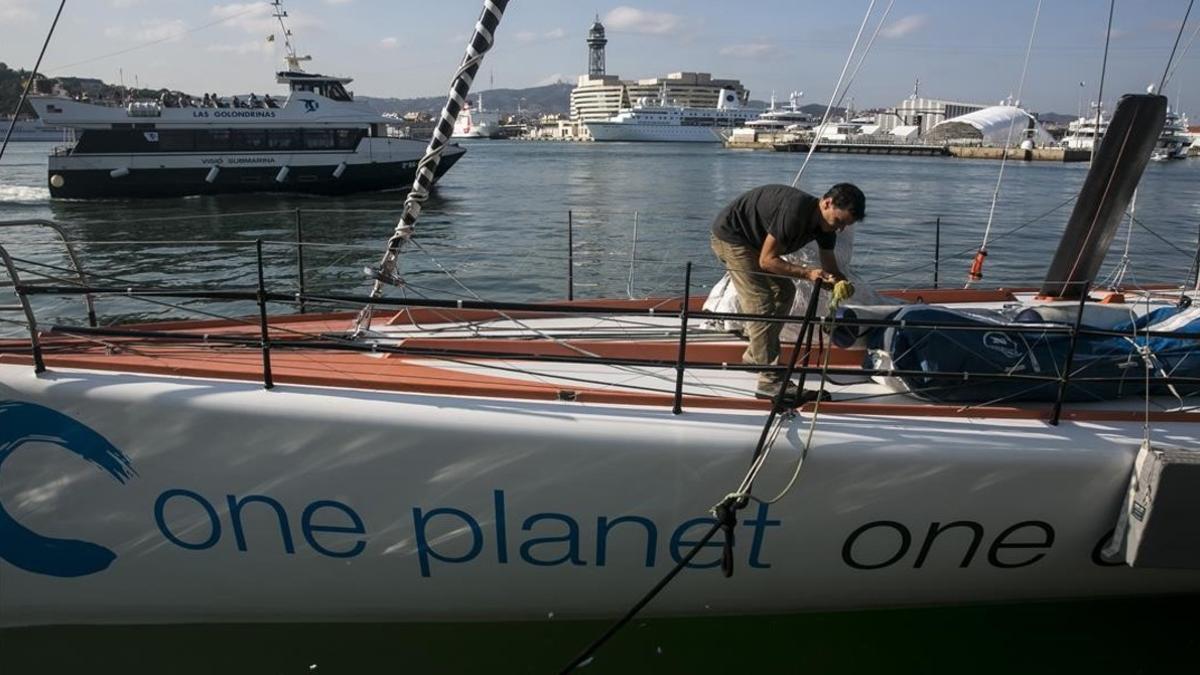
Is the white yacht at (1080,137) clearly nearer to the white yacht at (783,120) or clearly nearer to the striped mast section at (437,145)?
the white yacht at (783,120)

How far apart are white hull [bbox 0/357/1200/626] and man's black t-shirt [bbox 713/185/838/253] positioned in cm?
86

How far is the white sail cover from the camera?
7919 cm

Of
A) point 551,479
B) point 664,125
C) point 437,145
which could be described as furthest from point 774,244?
point 664,125

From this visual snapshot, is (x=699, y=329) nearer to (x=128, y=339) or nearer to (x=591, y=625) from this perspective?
(x=591, y=625)

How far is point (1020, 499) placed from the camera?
347cm

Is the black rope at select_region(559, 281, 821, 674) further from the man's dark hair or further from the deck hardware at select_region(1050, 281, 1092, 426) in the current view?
the deck hardware at select_region(1050, 281, 1092, 426)

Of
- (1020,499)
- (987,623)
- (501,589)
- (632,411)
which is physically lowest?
(987,623)

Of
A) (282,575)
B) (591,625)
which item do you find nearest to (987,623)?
(591,625)

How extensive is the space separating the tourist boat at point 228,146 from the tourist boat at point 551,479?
31782 millimetres

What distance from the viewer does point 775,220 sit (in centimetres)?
379

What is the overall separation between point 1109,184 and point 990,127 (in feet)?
276

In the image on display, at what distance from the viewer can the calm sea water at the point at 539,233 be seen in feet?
45.8

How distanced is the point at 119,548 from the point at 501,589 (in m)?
1.67

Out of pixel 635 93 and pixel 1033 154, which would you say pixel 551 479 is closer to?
pixel 1033 154
